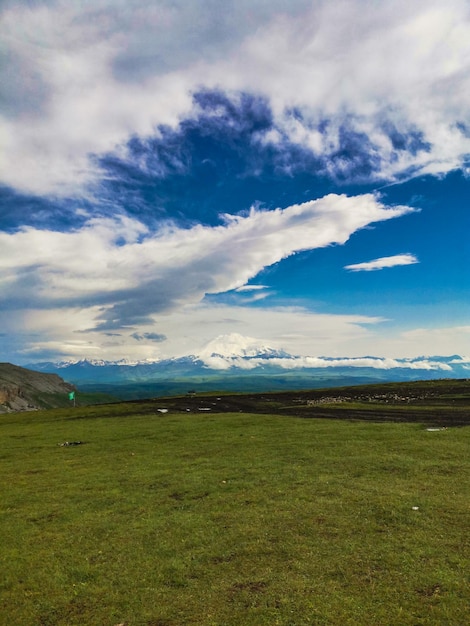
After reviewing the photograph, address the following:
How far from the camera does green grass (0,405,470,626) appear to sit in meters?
10.3

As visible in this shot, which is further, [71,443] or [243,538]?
[71,443]

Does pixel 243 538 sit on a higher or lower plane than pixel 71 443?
higher

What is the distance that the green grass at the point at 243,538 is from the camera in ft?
33.7

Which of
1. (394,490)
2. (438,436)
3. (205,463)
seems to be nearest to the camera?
(394,490)

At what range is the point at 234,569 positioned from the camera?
40.0ft

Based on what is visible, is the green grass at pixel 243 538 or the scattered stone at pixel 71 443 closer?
the green grass at pixel 243 538

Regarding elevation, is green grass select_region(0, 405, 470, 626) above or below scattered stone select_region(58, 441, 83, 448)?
above

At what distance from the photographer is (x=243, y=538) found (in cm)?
1423

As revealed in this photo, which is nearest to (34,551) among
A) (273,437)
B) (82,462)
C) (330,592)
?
(330,592)

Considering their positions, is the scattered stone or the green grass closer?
the green grass

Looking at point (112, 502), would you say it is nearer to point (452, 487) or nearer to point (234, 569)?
point (234, 569)

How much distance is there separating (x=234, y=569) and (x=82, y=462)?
2009 cm

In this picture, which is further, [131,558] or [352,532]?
[352,532]

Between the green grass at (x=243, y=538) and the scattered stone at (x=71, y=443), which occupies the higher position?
the green grass at (x=243, y=538)
